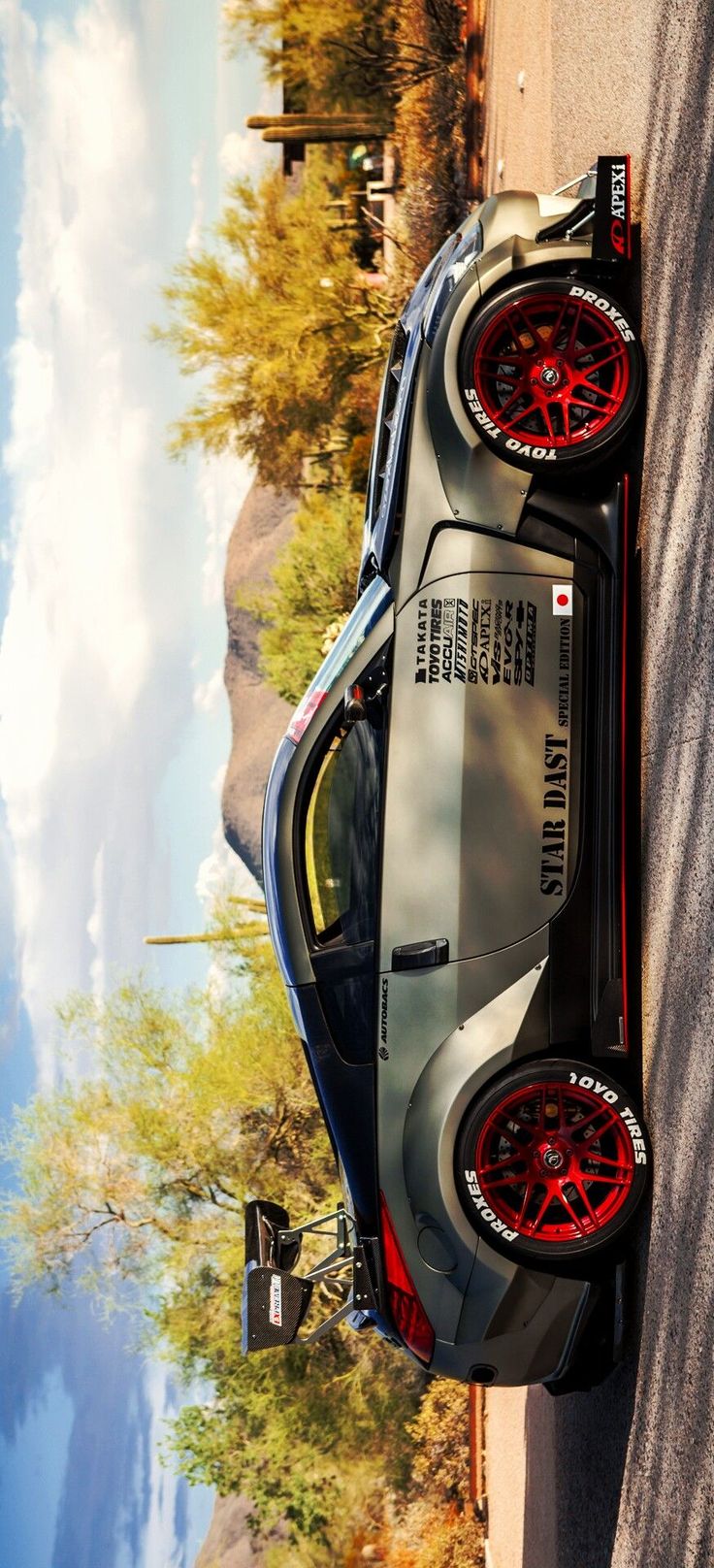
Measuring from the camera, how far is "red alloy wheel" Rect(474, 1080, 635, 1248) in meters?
4.53

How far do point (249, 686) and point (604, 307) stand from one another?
72.1ft

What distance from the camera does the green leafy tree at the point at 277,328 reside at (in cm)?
1515

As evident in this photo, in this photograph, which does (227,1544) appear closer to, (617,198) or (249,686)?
(617,198)

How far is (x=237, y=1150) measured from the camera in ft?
41.2

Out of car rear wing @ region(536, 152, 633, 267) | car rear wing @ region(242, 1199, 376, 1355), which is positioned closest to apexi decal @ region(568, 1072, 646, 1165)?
car rear wing @ region(242, 1199, 376, 1355)

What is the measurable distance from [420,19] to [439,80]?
47.2 inches

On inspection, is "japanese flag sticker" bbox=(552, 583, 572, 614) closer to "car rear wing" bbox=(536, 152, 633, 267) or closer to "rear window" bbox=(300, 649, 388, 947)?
"rear window" bbox=(300, 649, 388, 947)

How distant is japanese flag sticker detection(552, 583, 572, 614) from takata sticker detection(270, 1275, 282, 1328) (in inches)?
111

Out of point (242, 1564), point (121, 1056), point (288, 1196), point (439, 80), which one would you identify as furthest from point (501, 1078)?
point (439, 80)

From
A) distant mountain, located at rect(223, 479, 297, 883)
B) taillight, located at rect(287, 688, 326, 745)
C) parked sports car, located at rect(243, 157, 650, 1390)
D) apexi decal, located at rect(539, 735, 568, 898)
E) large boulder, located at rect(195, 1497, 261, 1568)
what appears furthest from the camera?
distant mountain, located at rect(223, 479, 297, 883)

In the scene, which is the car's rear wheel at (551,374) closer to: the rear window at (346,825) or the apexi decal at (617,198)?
the apexi decal at (617,198)

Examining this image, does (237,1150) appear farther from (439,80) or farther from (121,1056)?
(439,80)

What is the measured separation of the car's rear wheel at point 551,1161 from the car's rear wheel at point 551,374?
230cm

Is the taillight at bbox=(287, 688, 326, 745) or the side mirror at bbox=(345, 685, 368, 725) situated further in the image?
the taillight at bbox=(287, 688, 326, 745)
